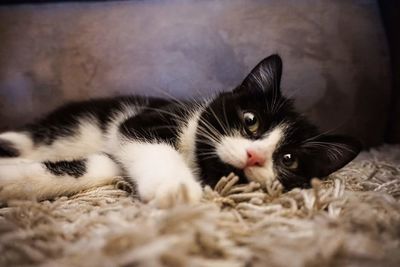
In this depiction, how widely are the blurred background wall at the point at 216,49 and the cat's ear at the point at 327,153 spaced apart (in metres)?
0.42

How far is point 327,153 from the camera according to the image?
3.19 feet

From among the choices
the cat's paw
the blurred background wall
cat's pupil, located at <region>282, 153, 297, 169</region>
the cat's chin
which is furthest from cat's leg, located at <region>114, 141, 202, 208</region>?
the blurred background wall

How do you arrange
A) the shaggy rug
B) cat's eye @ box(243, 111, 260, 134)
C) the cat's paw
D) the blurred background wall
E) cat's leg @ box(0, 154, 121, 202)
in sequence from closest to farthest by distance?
the shaggy rug
the cat's paw
cat's leg @ box(0, 154, 121, 202)
cat's eye @ box(243, 111, 260, 134)
the blurred background wall

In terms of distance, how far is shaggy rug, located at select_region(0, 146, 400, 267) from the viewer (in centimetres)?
46

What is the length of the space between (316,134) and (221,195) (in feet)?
1.29

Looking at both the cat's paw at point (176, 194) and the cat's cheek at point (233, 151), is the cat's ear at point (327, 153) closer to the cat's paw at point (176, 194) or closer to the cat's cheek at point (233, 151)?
the cat's cheek at point (233, 151)

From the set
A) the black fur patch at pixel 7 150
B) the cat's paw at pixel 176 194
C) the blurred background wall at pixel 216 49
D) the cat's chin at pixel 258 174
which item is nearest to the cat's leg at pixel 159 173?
the cat's paw at pixel 176 194

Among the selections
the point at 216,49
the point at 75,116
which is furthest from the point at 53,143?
the point at 216,49

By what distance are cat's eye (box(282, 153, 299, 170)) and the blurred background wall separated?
0.49 meters

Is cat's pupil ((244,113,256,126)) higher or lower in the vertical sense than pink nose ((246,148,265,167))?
higher

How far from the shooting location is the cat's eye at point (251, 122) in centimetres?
91

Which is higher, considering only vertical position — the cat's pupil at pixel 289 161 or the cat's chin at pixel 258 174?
the cat's pupil at pixel 289 161

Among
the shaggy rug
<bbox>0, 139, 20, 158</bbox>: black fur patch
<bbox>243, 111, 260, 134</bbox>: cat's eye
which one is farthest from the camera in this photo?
<bbox>0, 139, 20, 158</bbox>: black fur patch

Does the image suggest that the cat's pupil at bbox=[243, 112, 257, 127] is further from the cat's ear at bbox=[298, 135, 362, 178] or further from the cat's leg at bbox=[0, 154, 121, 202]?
the cat's leg at bbox=[0, 154, 121, 202]
